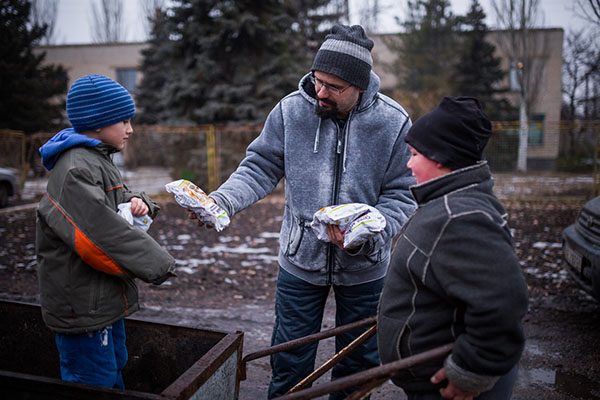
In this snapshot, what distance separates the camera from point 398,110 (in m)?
2.35

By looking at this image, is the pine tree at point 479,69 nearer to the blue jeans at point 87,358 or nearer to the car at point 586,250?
the car at point 586,250

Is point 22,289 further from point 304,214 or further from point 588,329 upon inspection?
point 588,329

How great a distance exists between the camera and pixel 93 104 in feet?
6.52

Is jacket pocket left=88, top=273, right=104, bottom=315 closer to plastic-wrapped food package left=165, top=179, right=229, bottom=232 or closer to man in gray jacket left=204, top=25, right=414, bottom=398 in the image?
plastic-wrapped food package left=165, top=179, right=229, bottom=232

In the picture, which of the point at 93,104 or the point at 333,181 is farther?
the point at 333,181

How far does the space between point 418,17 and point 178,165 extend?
613 inches

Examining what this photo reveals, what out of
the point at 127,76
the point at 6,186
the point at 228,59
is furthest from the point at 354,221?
the point at 127,76

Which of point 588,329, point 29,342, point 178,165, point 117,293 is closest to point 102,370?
point 117,293

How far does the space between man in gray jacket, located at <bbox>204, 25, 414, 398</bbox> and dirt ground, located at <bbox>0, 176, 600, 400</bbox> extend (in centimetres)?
110

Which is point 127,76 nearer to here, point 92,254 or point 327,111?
point 327,111

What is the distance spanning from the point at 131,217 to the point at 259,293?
10.9 ft

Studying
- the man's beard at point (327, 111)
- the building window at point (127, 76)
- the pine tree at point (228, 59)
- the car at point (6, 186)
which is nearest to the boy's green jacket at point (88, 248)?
the man's beard at point (327, 111)

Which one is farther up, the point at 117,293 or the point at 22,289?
the point at 117,293

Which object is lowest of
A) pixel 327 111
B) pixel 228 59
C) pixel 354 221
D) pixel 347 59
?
pixel 354 221
